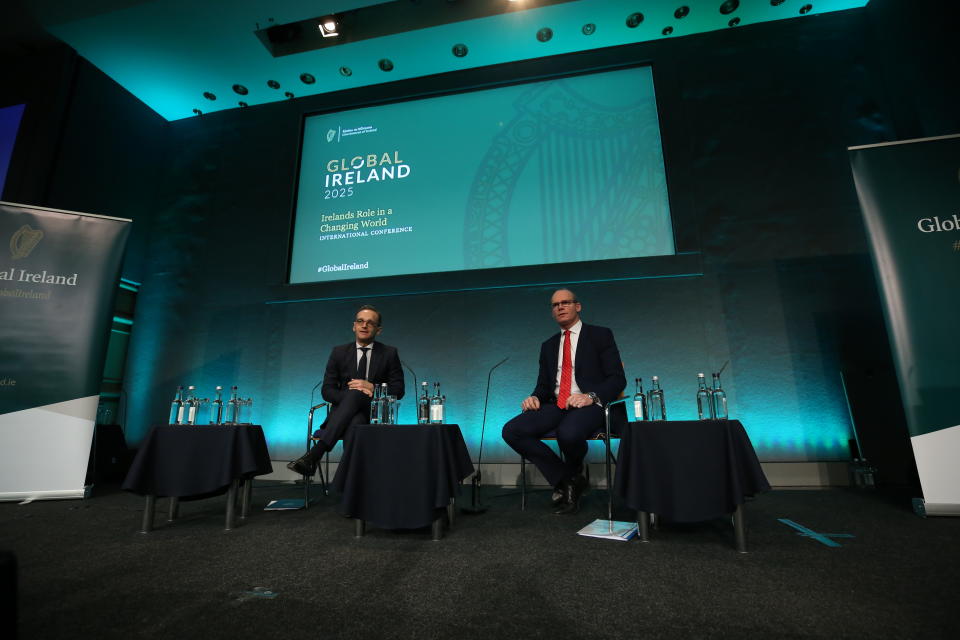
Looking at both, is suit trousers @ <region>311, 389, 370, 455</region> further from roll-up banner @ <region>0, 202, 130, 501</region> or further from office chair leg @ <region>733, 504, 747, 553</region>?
office chair leg @ <region>733, 504, 747, 553</region>

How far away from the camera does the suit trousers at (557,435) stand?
2.56 m

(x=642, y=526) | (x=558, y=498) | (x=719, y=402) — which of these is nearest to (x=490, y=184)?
(x=719, y=402)

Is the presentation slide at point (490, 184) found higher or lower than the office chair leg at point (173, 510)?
higher

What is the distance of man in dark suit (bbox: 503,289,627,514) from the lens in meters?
2.58

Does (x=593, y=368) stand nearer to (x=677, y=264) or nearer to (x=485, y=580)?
(x=677, y=264)

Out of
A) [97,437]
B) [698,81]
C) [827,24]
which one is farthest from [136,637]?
[827,24]

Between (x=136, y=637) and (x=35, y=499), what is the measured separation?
2.74 meters

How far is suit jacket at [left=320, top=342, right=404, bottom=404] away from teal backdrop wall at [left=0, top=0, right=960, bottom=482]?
0.68 m

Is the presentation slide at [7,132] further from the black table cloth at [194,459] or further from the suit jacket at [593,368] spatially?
the suit jacket at [593,368]

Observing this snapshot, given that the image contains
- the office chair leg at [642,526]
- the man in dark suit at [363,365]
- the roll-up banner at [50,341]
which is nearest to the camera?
the office chair leg at [642,526]

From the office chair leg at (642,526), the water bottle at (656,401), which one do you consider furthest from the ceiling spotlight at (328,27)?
the office chair leg at (642,526)

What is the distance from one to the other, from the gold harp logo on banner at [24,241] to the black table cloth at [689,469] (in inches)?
164

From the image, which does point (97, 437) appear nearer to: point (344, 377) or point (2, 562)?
point (344, 377)

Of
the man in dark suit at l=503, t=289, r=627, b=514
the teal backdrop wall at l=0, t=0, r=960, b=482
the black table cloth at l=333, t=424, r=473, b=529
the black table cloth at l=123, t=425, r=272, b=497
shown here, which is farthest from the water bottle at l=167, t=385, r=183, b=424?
the man in dark suit at l=503, t=289, r=627, b=514
